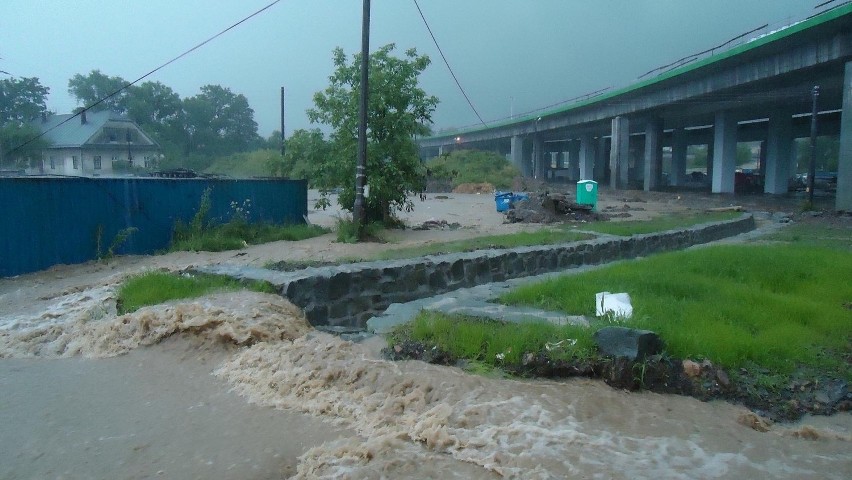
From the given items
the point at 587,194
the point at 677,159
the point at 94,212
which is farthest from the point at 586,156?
the point at 94,212

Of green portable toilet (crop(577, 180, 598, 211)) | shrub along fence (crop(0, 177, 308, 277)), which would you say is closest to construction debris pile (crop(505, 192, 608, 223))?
green portable toilet (crop(577, 180, 598, 211))

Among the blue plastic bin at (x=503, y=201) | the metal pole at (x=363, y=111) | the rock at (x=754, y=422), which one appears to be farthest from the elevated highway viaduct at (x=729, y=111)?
the rock at (x=754, y=422)

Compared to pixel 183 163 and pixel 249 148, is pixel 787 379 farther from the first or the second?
pixel 249 148

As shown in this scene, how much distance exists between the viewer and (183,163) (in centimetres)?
3634

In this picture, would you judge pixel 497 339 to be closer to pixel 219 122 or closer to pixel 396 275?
pixel 396 275

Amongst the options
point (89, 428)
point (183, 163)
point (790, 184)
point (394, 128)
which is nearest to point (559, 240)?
point (394, 128)

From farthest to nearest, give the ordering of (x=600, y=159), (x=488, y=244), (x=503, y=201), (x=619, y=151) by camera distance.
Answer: (x=600, y=159), (x=619, y=151), (x=503, y=201), (x=488, y=244)

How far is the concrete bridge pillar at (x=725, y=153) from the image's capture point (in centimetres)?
4194

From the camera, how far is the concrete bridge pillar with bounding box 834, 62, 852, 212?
82.6 ft

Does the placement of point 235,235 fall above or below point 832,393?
above

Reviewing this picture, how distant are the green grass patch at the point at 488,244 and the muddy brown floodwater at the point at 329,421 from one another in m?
5.01

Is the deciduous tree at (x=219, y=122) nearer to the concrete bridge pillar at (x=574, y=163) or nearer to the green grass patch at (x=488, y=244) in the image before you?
the green grass patch at (x=488, y=244)

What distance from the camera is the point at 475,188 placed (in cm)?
5369

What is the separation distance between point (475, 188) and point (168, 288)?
45235 millimetres
